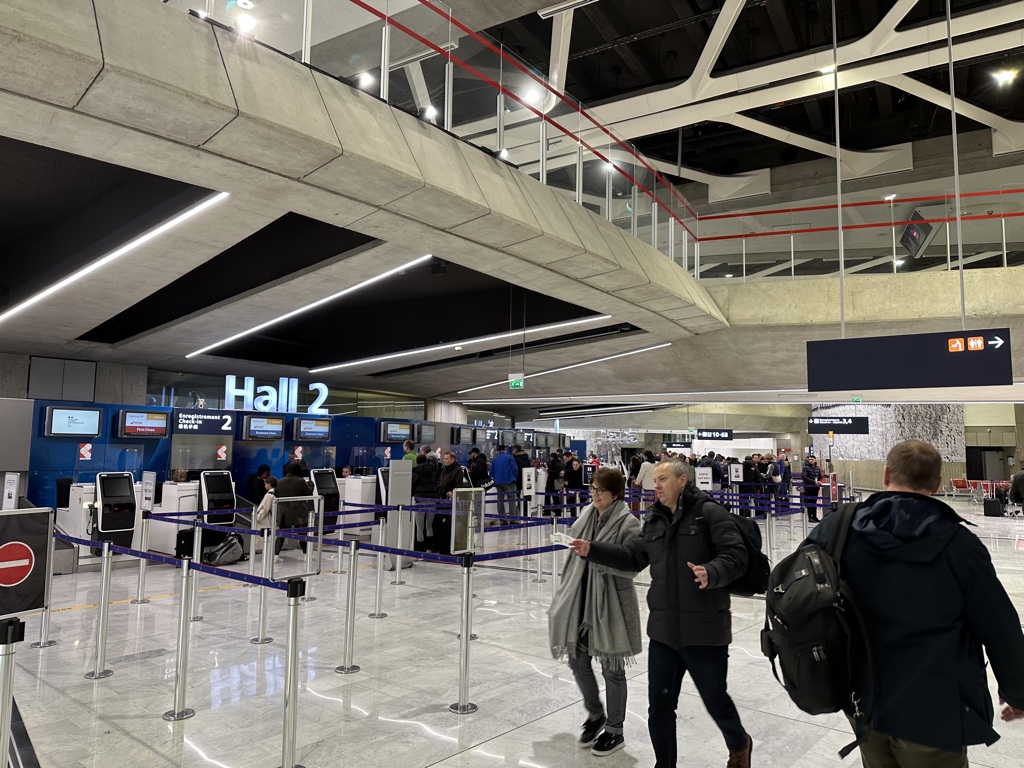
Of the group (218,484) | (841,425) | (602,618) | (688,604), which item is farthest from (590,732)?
(841,425)

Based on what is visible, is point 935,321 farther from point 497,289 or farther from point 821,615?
point 821,615

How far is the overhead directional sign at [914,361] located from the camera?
718cm

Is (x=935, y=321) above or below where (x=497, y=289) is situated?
below

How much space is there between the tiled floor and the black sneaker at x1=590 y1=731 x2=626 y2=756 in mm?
47

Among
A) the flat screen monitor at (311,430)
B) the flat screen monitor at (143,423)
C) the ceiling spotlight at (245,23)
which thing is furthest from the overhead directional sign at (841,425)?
the ceiling spotlight at (245,23)

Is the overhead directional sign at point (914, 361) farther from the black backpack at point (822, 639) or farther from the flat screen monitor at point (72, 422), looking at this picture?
the flat screen monitor at point (72, 422)

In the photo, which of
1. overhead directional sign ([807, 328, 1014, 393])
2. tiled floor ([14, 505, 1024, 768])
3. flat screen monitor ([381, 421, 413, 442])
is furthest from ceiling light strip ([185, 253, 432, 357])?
overhead directional sign ([807, 328, 1014, 393])

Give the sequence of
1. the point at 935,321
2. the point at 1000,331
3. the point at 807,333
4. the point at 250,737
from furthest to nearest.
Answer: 1. the point at 807,333
2. the point at 935,321
3. the point at 1000,331
4. the point at 250,737

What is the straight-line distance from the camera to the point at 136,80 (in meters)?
4.39

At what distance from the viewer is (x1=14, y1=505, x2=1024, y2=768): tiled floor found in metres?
3.84

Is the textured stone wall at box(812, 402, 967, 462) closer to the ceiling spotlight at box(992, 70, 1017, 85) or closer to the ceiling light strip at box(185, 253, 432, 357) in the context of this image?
the ceiling spotlight at box(992, 70, 1017, 85)

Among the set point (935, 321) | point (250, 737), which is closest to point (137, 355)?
point (250, 737)

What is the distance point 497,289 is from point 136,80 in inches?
402

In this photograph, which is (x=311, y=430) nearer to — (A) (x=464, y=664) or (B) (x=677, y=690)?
(A) (x=464, y=664)
